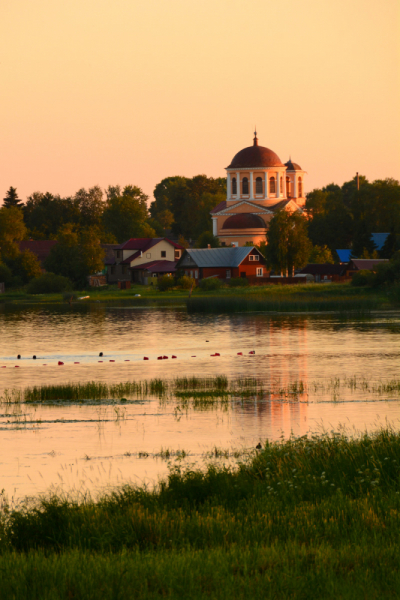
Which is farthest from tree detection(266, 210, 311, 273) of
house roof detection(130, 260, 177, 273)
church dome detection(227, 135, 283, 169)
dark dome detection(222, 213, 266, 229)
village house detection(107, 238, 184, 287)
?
church dome detection(227, 135, 283, 169)

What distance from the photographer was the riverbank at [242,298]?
87.0m

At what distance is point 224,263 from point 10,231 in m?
39.0

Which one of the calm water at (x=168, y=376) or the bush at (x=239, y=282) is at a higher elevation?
the bush at (x=239, y=282)

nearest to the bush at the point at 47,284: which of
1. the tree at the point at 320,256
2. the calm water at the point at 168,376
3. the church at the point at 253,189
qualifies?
the tree at the point at 320,256

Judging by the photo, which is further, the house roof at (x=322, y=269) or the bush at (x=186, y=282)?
the house roof at (x=322, y=269)

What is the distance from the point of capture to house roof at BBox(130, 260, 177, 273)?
15000 centimetres

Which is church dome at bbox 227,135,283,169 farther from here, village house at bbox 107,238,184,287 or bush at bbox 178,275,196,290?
bush at bbox 178,275,196,290

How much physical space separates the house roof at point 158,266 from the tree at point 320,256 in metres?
24.6

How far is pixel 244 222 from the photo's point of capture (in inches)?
6506

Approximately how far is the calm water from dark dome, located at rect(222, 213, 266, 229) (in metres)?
92.1

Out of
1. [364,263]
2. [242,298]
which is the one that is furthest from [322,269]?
[242,298]

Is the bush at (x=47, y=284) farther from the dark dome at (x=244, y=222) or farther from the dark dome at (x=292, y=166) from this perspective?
the dark dome at (x=292, y=166)

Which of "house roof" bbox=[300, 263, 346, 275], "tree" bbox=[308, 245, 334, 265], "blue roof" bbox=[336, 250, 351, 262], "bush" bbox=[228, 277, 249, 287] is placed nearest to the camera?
"bush" bbox=[228, 277, 249, 287]

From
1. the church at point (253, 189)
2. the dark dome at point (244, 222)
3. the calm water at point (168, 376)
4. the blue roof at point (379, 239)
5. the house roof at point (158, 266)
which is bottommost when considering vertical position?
the calm water at point (168, 376)
